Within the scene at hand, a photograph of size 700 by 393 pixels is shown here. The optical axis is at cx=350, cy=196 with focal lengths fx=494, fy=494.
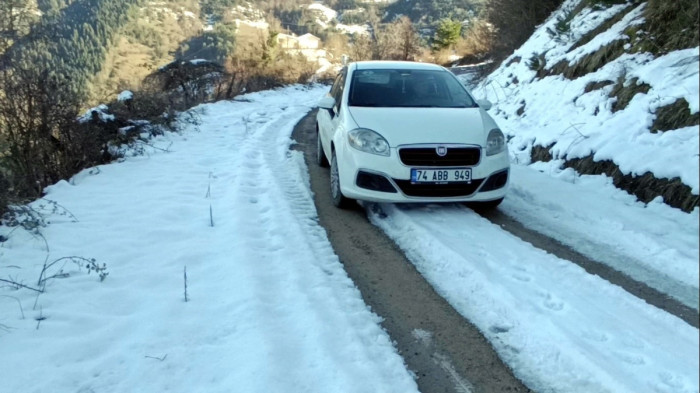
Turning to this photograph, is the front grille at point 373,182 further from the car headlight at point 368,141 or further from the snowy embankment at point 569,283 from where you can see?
the snowy embankment at point 569,283

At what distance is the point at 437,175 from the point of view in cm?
484

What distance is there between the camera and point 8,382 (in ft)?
8.38

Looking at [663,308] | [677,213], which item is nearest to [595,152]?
[677,213]

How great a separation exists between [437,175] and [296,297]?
2.06 metres

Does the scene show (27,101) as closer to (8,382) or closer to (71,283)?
(71,283)

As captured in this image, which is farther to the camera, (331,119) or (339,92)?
(339,92)

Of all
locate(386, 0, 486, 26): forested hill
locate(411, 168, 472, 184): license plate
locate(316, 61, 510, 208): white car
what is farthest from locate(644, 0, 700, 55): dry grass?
locate(386, 0, 486, 26): forested hill

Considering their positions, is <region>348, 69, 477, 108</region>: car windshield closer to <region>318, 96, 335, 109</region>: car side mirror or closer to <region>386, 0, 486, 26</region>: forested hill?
<region>318, 96, 335, 109</region>: car side mirror

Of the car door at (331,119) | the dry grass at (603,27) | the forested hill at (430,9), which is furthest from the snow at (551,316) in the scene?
the forested hill at (430,9)

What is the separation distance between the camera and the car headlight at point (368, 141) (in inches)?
195

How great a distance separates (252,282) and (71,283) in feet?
4.41

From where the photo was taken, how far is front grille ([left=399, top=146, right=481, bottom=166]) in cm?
485

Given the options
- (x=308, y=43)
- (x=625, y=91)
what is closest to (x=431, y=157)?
(x=625, y=91)

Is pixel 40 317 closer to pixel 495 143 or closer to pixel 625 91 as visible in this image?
pixel 495 143
